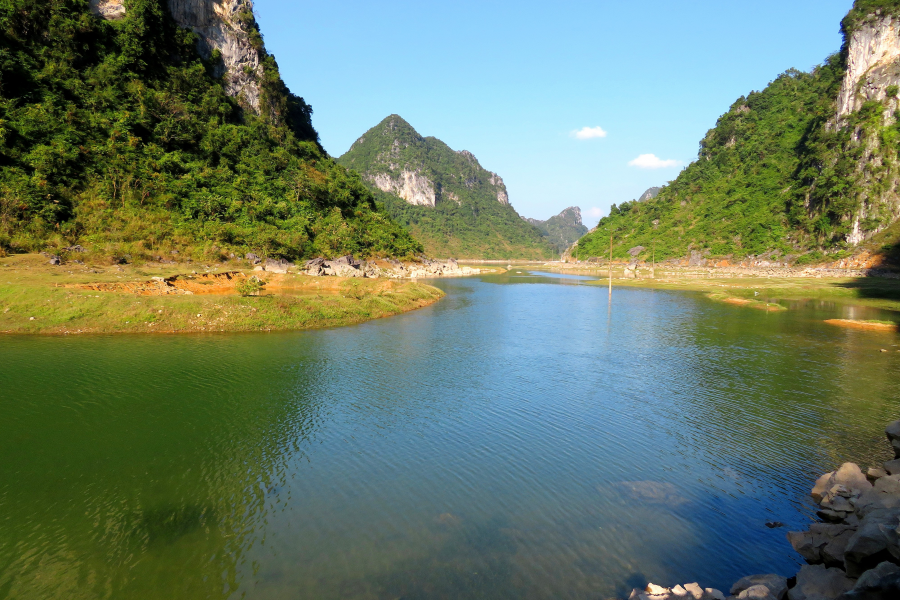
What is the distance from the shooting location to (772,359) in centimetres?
2694

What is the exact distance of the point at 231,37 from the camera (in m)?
78.9

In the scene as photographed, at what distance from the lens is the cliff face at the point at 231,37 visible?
241 feet

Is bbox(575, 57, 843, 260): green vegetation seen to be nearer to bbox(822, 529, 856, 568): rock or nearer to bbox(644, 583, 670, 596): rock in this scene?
bbox(822, 529, 856, 568): rock

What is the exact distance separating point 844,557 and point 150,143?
67.0m

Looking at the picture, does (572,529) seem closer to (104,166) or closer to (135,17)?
(104,166)

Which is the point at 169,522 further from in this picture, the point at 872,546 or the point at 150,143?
the point at 150,143

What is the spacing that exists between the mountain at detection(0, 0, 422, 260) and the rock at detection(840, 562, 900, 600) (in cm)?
4852

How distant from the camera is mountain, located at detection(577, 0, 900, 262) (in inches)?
3258

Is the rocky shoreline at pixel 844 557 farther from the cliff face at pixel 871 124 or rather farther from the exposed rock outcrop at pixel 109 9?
the cliff face at pixel 871 124

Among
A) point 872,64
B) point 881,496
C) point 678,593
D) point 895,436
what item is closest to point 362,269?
point 895,436

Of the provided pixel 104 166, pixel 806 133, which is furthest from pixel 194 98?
pixel 806 133

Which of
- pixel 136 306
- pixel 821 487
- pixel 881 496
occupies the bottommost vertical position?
pixel 821 487

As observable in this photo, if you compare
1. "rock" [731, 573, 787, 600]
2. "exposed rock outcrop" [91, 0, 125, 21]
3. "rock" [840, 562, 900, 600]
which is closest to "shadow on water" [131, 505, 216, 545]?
"rock" [731, 573, 787, 600]

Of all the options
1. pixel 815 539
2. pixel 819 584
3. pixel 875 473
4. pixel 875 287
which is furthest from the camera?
pixel 875 287
